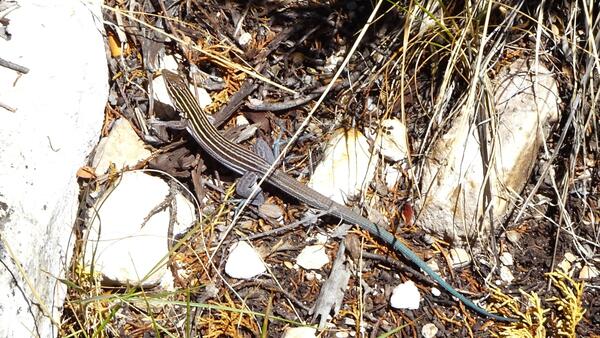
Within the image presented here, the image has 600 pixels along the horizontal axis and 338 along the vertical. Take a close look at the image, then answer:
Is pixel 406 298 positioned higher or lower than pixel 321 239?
lower

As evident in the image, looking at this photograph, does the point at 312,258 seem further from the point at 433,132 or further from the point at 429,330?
the point at 433,132

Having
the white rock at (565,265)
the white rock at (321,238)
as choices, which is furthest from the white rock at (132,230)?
the white rock at (565,265)

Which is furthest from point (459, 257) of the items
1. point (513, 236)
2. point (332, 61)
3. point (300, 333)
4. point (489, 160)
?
point (332, 61)

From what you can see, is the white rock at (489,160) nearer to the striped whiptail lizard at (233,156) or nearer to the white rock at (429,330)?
the striped whiptail lizard at (233,156)

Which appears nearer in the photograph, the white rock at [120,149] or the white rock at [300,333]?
the white rock at [300,333]

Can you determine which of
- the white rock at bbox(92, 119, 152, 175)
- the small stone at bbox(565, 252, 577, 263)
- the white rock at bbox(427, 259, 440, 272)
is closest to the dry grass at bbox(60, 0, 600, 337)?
the small stone at bbox(565, 252, 577, 263)

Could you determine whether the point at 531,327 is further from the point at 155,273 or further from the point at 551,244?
the point at 155,273
